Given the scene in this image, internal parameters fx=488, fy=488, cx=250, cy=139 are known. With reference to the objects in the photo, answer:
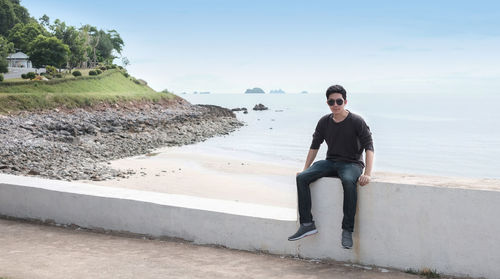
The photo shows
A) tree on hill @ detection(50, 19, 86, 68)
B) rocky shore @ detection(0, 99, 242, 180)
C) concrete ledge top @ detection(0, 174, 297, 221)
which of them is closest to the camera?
concrete ledge top @ detection(0, 174, 297, 221)

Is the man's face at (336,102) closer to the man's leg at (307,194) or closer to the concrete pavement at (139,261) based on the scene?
the man's leg at (307,194)

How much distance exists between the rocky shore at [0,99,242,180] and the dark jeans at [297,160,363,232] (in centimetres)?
1465

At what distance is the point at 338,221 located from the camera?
506cm

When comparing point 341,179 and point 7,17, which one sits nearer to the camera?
point 341,179

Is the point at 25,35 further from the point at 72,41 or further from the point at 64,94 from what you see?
the point at 64,94

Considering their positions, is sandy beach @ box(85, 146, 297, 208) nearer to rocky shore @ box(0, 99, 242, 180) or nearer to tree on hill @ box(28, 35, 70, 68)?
rocky shore @ box(0, 99, 242, 180)

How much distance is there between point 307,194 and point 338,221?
1.42 ft

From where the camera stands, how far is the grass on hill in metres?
37.4

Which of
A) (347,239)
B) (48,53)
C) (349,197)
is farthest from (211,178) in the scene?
(48,53)

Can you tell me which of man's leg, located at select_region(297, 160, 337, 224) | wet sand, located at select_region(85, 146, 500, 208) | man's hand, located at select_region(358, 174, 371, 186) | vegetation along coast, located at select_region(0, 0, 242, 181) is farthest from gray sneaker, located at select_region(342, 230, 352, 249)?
vegetation along coast, located at select_region(0, 0, 242, 181)

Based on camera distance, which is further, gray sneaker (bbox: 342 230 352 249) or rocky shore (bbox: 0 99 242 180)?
rocky shore (bbox: 0 99 242 180)

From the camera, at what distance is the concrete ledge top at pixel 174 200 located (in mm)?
5621

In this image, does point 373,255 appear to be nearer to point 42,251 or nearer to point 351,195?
point 351,195

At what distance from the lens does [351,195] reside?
4801mm
